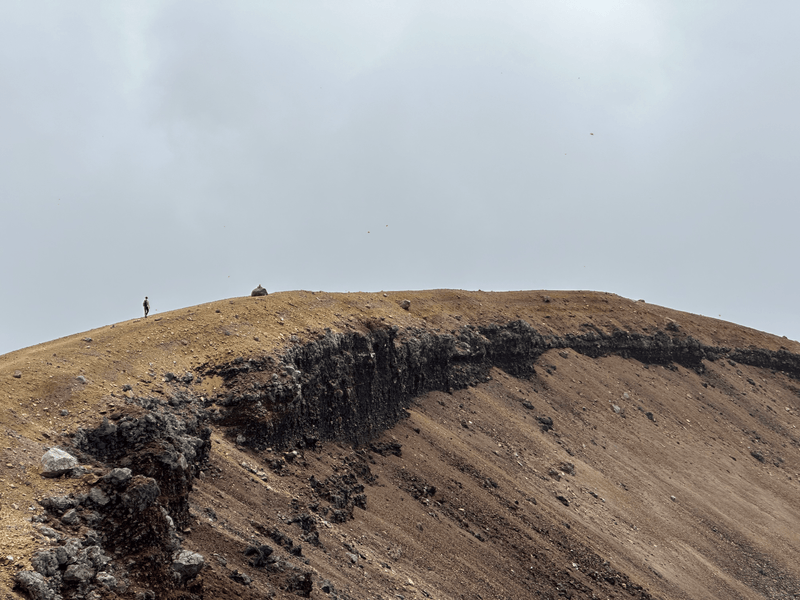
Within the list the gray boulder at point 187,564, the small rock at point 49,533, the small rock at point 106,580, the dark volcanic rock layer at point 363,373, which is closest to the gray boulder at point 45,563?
the small rock at point 49,533

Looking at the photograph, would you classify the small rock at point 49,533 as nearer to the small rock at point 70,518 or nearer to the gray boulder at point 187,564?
the small rock at point 70,518

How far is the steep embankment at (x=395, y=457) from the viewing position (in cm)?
1661

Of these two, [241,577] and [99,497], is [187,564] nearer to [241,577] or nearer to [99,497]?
[241,577]

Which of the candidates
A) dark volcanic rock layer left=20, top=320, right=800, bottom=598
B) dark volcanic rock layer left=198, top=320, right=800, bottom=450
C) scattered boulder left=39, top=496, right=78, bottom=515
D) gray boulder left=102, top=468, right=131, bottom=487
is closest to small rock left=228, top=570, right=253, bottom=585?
dark volcanic rock layer left=20, top=320, right=800, bottom=598

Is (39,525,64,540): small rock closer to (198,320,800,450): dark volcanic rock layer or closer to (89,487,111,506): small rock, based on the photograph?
(89,487,111,506): small rock

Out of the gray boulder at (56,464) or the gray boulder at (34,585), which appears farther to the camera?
the gray boulder at (56,464)

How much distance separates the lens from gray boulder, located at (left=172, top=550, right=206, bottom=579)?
15.2 meters

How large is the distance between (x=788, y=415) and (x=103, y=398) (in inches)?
2719

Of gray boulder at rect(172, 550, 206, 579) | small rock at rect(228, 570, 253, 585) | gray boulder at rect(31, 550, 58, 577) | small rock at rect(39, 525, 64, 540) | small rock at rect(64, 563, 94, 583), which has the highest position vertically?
small rock at rect(39, 525, 64, 540)

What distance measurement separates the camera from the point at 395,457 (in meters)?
34.6

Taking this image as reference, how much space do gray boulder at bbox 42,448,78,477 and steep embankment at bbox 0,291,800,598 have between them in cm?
52

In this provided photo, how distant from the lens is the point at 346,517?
26.5 meters

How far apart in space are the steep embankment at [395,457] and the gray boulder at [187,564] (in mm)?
52

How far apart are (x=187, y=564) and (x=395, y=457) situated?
66.0ft
